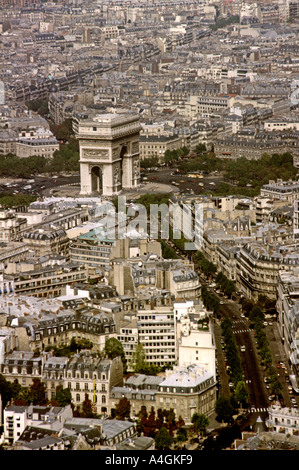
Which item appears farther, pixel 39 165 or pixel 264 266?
pixel 39 165

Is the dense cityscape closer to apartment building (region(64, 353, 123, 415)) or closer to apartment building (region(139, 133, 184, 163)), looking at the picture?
apartment building (region(64, 353, 123, 415))

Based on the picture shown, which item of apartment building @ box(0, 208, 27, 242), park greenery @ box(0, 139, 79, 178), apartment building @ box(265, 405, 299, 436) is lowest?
park greenery @ box(0, 139, 79, 178)

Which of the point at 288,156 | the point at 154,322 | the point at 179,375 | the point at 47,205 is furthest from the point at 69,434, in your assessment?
the point at 288,156

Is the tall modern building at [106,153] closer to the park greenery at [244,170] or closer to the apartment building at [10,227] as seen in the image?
the park greenery at [244,170]

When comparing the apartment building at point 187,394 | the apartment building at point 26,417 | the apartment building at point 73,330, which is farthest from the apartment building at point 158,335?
the apartment building at point 26,417

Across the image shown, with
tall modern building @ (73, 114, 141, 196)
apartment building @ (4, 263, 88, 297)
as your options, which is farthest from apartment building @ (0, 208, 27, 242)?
tall modern building @ (73, 114, 141, 196)

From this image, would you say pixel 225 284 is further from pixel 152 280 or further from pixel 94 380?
pixel 94 380

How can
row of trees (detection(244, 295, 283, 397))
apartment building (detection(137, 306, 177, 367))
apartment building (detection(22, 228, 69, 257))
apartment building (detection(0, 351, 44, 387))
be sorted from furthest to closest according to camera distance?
apartment building (detection(22, 228, 69, 257))
apartment building (detection(137, 306, 177, 367))
apartment building (detection(0, 351, 44, 387))
row of trees (detection(244, 295, 283, 397))

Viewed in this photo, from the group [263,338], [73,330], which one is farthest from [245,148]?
[73,330]
